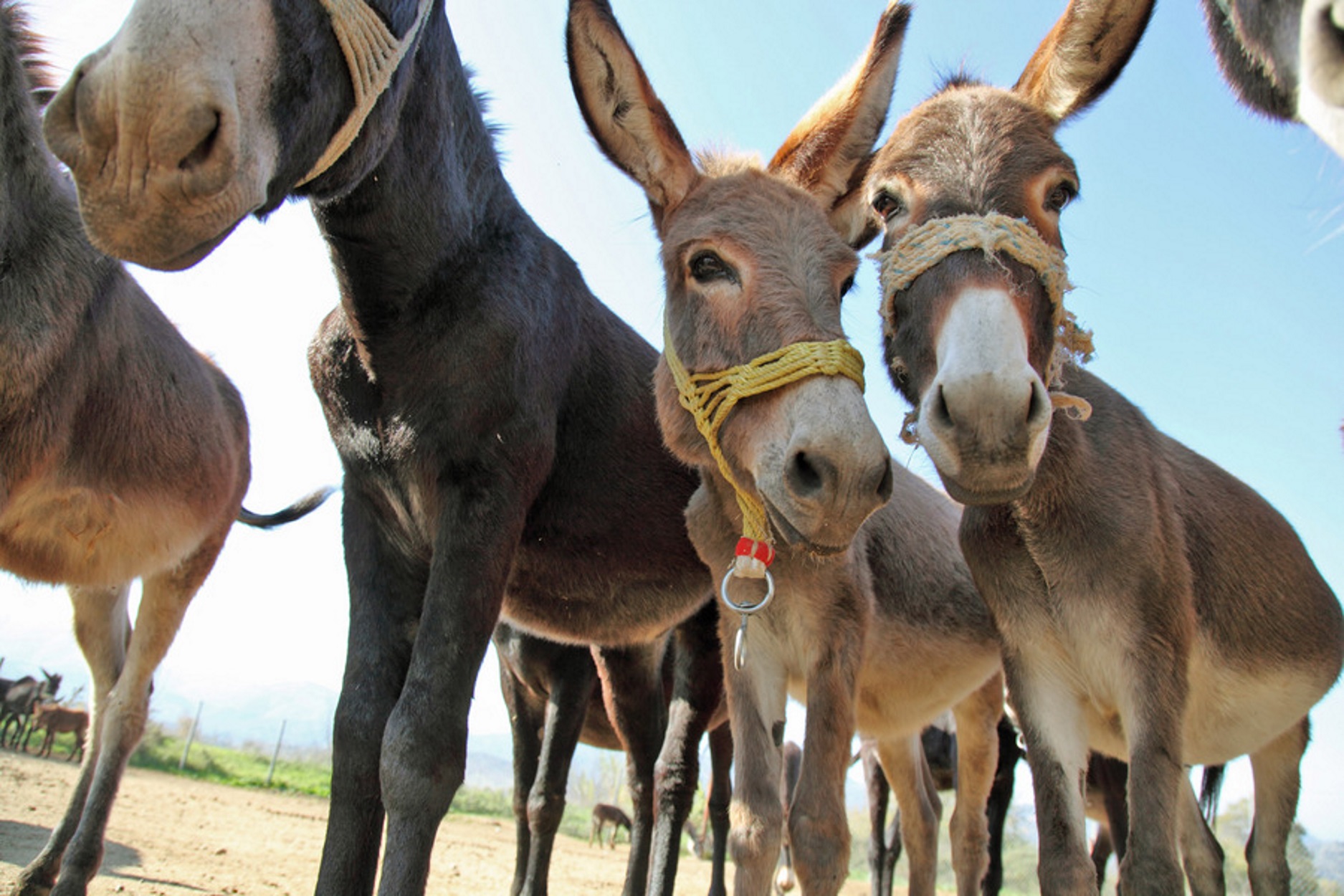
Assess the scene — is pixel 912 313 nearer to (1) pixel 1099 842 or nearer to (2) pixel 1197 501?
(2) pixel 1197 501

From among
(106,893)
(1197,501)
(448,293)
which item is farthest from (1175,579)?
(106,893)

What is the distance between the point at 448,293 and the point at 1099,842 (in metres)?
7.58

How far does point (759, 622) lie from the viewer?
350cm

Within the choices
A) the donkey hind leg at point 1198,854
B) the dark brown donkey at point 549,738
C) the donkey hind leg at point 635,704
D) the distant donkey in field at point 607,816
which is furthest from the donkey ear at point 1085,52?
the distant donkey in field at point 607,816

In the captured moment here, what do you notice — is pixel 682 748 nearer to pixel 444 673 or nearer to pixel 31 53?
pixel 444 673

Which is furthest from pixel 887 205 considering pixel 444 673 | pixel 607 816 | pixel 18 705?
pixel 18 705

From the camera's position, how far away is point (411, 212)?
3191 millimetres

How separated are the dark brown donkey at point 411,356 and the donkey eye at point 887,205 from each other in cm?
126

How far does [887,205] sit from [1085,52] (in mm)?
940

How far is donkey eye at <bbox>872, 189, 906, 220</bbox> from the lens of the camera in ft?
11.1

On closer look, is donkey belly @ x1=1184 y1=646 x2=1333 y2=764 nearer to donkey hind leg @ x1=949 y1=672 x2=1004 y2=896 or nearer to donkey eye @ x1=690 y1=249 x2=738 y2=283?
donkey hind leg @ x1=949 y1=672 x2=1004 y2=896

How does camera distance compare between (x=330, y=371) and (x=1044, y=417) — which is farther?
(x=330, y=371)

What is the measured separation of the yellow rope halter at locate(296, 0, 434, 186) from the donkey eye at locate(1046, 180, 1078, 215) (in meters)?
2.23

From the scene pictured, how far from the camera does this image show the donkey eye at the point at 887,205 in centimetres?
338
